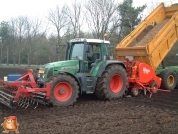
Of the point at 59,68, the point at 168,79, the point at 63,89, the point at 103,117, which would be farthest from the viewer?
the point at 168,79

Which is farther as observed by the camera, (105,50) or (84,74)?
(105,50)

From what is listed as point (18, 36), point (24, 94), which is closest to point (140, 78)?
point (24, 94)

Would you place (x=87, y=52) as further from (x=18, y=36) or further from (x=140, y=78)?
(x=18, y=36)

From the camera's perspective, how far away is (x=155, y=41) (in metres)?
9.70

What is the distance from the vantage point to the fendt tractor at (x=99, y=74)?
24.8ft

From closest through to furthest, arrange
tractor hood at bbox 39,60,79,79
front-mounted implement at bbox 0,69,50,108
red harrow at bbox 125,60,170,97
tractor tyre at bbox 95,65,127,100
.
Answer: front-mounted implement at bbox 0,69,50,108, tractor hood at bbox 39,60,79,79, tractor tyre at bbox 95,65,127,100, red harrow at bbox 125,60,170,97

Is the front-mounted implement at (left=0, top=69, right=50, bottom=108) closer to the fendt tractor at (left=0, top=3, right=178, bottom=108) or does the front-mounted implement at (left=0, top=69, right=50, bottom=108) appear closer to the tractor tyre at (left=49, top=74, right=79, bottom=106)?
the fendt tractor at (left=0, top=3, right=178, bottom=108)

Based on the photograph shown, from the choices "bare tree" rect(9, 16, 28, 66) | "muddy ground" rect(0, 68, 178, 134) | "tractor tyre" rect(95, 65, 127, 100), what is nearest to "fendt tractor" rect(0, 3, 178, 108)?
"tractor tyre" rect(95, 65, 127, 100)

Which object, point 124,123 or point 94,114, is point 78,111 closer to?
point 94,114

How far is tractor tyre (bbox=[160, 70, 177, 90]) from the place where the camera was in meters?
10.8

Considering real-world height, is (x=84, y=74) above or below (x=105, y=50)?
below

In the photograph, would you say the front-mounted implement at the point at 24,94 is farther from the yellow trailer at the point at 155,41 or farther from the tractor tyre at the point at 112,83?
the yellow trailer at the point at 155,41

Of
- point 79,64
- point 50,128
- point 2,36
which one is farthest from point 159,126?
point 2,36

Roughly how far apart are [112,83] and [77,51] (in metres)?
1.62
